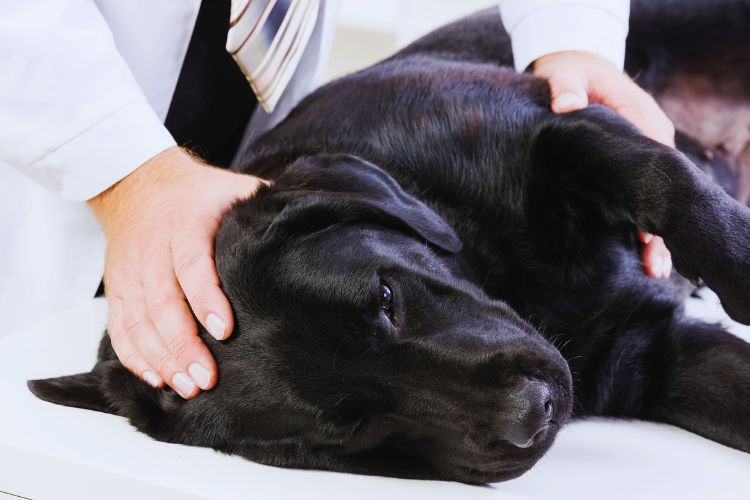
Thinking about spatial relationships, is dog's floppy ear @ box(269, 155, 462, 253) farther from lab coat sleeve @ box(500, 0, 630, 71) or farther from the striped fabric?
lab coat sleeve @ box(500, 0, 630, 71)

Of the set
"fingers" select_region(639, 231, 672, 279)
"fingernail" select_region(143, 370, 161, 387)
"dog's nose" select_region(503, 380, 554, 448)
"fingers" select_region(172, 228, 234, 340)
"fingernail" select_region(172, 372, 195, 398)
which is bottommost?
"fingers" select_region(639, 231, 672, 279)

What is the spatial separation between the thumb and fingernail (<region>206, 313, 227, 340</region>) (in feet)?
2.31

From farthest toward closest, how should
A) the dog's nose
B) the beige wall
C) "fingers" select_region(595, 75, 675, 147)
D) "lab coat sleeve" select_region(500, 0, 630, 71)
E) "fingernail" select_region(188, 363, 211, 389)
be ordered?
the beige wall, "lab coat sleeve" select_region(500, 0, 630, 71), "fingers" select_region(595, 75, 675, 147), "fingernail" select_region(188, 363, 211, 389), the dog's nose

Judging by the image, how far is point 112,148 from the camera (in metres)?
1.43

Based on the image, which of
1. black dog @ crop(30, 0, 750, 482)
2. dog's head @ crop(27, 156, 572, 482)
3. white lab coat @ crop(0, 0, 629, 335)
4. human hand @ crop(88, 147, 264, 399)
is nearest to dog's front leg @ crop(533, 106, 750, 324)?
black dog @ crop(30, 0, 750, 482)

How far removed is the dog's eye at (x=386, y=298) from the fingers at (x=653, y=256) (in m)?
0.57

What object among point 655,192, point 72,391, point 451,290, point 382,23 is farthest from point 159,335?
point 382,23

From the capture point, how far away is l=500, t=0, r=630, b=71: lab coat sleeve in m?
1.76

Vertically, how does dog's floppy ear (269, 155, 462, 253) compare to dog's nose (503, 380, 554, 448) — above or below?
above

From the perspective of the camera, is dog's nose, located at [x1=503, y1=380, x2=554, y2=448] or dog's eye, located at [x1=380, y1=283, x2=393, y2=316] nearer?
dog's nose, located at [x1=503, y1=380, x2=554, y2=448]

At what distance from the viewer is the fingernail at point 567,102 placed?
1477 millimetres

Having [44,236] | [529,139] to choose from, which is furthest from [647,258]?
[44,236]

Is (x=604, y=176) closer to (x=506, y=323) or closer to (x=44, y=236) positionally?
(x=506, y=323)

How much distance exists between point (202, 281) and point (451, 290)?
0.36 meters
